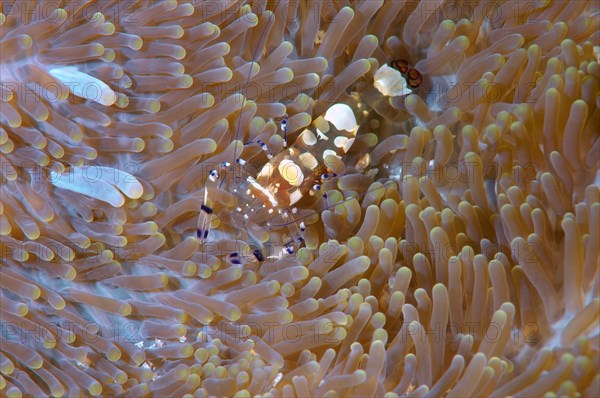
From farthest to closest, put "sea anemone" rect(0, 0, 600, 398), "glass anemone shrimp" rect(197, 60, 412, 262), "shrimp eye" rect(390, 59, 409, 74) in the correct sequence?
"shrimp eye" rect(390, 59, 409, 74), "glass anemone shrimp" rect(197, 60, 412, 262), "sea anemone" rect(0, 0, 600, 398)

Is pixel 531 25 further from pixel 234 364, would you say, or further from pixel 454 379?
pixel 234 364

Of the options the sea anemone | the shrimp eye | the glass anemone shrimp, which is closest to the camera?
the sea anemone

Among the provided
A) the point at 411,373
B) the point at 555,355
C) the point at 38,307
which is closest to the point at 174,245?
the point at 38,307

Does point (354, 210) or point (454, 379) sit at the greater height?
point (354, 210)

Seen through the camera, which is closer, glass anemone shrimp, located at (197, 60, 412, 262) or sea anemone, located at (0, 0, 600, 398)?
sea anemone, located at (0, 0, 600, 398)

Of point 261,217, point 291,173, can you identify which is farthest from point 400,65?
point 261,217
